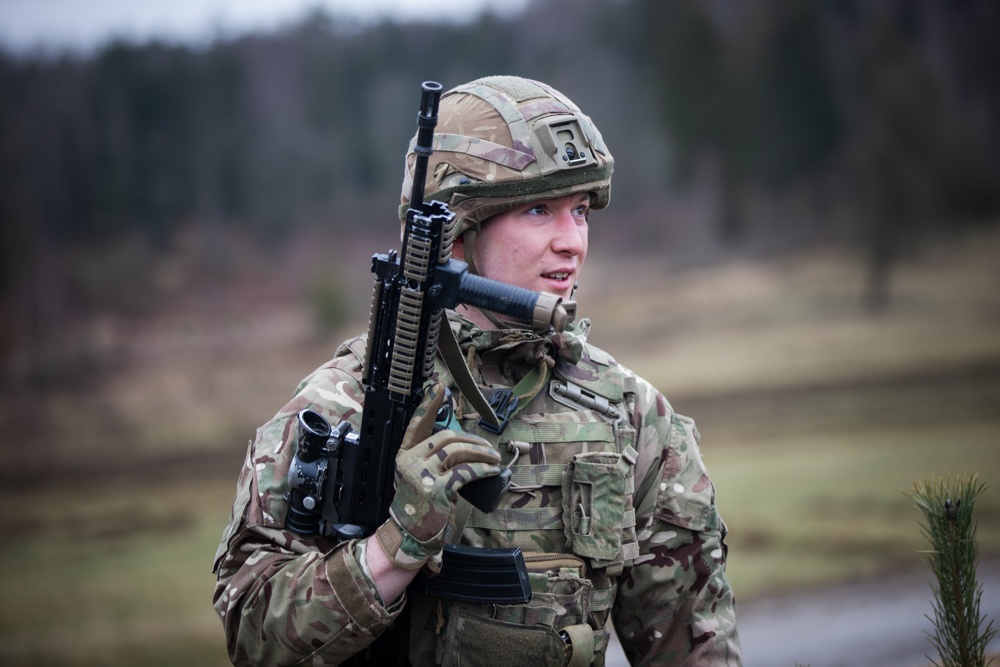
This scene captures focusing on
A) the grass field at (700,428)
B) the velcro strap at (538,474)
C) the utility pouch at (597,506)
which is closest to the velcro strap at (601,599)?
the utility pouch at (597,506)

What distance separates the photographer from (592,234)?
80.6 ft

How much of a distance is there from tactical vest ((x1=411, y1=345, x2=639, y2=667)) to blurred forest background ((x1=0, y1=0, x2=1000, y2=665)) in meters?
11.6

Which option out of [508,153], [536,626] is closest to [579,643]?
[536,626]

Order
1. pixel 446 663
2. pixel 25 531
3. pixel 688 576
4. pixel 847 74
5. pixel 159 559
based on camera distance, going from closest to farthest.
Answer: pixel 446 663, pixel 688 576, pixel 159 559, pixel 25 531, pixel 847 74

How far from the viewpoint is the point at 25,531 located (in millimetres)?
15734

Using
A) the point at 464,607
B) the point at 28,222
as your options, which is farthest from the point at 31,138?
the point at 464,607

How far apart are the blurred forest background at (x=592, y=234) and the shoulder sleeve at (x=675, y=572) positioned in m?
11.4

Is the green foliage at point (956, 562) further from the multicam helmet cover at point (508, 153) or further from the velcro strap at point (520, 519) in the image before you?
the multicam helmet cover at point (508, 153)

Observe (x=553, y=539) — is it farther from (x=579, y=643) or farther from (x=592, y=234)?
(x=592, y=234)

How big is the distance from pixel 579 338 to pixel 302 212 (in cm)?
2150

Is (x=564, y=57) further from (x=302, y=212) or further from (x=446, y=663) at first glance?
(x=446, y=663)

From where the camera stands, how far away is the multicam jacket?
2.90 m

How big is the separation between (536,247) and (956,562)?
1.61 m

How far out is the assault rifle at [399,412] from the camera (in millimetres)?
2943
